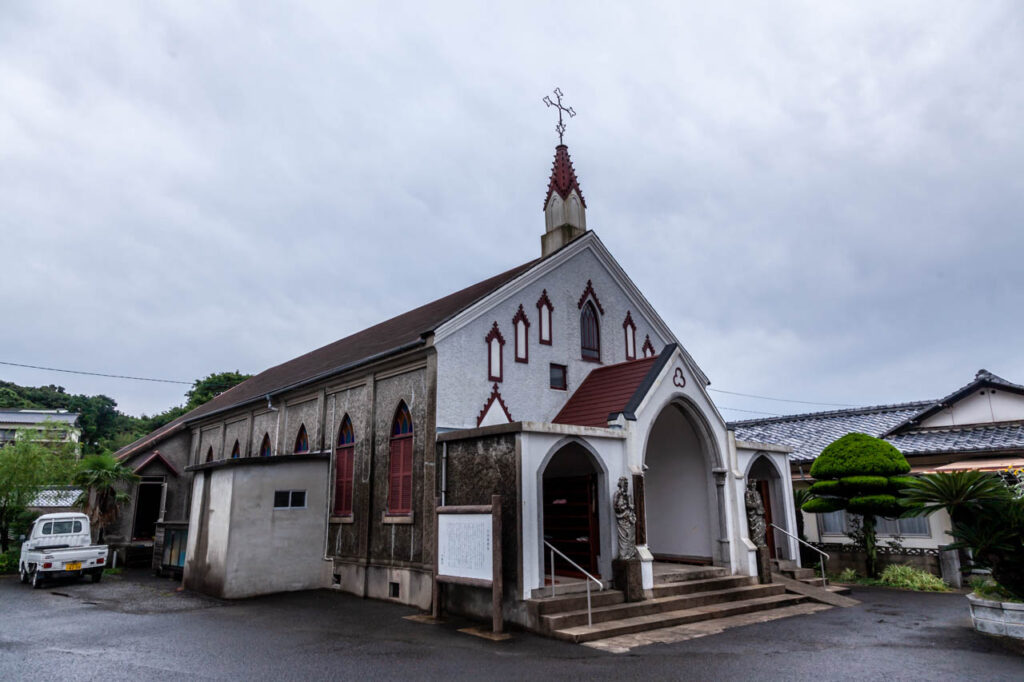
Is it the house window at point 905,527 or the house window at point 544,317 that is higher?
the house window at point 544,317

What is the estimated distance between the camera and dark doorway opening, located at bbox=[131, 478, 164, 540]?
26.3m

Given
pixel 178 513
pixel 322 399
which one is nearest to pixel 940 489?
pixel 322 399

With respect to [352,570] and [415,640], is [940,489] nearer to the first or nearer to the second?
[415,640]

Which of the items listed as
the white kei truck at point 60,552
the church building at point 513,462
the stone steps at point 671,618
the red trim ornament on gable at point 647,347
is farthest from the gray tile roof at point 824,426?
the white kei truck at point 60,552

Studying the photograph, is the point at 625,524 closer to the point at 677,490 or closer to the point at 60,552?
the point at 677,490

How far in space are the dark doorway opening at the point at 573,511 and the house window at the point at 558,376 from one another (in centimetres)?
213

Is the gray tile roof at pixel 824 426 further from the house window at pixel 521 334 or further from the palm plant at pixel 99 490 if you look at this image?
the palm plant at pixel 99 490

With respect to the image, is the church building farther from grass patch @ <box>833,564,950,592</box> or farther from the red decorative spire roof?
grass patch @ <box>833,564,950,592</box>

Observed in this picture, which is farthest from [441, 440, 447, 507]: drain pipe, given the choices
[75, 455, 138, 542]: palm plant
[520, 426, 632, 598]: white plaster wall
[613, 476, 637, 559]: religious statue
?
[75, 455, 138, 542]: palm plant

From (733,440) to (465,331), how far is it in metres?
6.60

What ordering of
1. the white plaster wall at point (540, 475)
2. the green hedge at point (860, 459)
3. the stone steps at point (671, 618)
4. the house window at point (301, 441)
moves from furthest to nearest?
the house window at point (301, 441), the green hedge at point (860, 459), the white plaster wall at point (540, 475), the stone steps at point (671, 618)

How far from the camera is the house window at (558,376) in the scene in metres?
16.3

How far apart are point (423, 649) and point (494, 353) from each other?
708 centimetres

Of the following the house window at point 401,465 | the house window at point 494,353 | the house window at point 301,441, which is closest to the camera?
the house window at point 401,465
